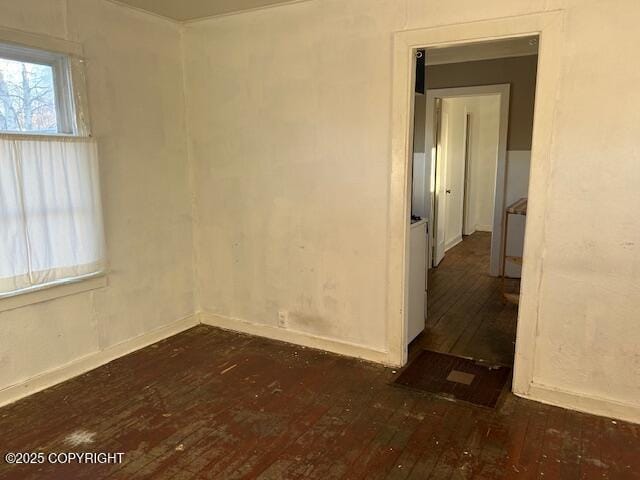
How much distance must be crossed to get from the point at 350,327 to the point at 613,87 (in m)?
2.15

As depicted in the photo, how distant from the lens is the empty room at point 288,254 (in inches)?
93.5

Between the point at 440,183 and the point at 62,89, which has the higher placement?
the point at 62,89

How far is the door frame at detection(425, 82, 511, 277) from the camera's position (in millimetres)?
5277

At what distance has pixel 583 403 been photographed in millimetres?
2633

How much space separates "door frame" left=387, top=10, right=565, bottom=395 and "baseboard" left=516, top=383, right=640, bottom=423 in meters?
0.07

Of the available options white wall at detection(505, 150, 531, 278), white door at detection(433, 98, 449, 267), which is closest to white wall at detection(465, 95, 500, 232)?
white door at detection(433, 98, 449, 267)

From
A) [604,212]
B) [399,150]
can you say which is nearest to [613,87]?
[604,212]

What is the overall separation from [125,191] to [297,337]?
1.68m

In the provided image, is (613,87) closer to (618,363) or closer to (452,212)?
(618,363)

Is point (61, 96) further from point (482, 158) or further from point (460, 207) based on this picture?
point (482, 158)

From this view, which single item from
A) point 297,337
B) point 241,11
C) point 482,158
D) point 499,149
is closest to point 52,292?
point 297,337

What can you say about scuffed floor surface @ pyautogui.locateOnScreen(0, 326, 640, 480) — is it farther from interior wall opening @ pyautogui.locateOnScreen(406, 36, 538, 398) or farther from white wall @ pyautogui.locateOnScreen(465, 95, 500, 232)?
white wall @ pyautogui.locateOnScreen(465, 95, 500, 232)

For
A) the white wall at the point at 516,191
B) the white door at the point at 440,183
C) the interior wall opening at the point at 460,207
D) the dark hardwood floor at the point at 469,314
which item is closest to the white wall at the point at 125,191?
the interior wall opening at the point at 460,207

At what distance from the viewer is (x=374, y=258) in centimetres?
318
